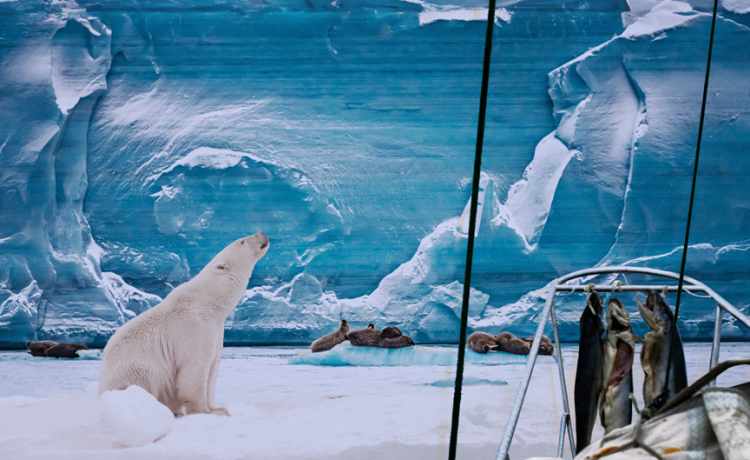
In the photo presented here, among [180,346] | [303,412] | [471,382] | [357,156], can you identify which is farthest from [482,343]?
[180,346]

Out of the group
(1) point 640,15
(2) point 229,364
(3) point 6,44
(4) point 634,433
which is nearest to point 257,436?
(2) point 229,364

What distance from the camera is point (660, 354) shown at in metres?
1.04

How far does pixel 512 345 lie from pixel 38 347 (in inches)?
87.9

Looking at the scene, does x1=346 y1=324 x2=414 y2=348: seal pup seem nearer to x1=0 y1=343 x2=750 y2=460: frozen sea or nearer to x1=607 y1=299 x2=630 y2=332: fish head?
x1=0 y1=343 x2=750 y2=460: frozen sea

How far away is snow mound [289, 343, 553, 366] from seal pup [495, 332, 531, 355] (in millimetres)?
24

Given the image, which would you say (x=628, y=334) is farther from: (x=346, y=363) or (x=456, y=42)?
(x=456, y=42)

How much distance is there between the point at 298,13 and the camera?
103 inches

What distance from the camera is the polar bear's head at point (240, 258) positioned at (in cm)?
239

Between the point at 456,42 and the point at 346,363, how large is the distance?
1.65m

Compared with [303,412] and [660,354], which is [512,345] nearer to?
[303,412]

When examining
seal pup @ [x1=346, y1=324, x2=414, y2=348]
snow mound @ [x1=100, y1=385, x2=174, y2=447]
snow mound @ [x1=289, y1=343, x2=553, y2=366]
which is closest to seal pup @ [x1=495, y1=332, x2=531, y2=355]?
snow mound @ [x1=289, y1=343, x2=553, y2=366]

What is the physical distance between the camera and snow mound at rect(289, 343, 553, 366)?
258 centimetres

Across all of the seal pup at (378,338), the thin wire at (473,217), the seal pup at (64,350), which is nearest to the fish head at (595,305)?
the thin wire at (473,217)

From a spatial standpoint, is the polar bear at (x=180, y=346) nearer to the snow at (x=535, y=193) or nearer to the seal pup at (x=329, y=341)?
the seal pup at (x=329, y=341)
